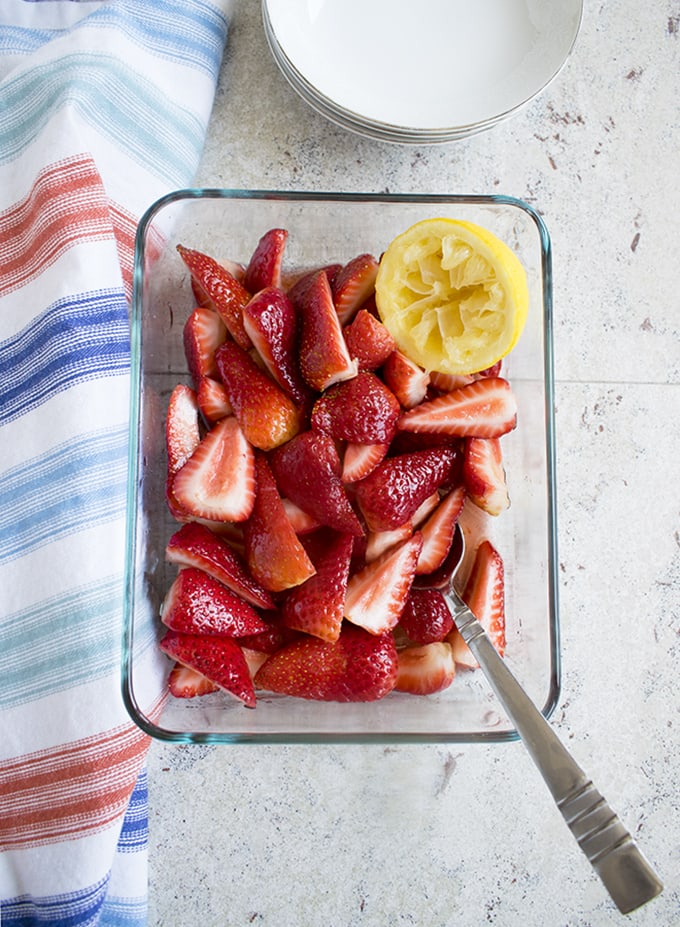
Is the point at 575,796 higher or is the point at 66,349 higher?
the point at 66,349

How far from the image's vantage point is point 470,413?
3.23ft

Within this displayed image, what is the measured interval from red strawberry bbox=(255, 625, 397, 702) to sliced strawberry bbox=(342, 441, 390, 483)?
0.16 meters

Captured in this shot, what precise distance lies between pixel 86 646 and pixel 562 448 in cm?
61

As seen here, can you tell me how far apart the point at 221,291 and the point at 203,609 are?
1.10 ft

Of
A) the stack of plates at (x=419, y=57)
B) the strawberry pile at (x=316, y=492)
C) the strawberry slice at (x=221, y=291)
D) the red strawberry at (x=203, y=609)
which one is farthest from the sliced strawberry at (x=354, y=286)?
the red strawberry at (x=203, y=609)

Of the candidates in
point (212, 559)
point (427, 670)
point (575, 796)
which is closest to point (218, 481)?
point (212, 559)

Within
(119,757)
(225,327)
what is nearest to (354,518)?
(225,327)

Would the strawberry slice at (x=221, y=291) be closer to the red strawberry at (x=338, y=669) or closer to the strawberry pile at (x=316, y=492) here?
the strawberry pile at (x=316, y=492)

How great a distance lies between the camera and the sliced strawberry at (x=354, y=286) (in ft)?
3.22

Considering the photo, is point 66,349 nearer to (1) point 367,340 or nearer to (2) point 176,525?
(2) point 176,525

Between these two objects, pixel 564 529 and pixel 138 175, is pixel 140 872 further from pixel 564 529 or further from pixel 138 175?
pixel 138 175

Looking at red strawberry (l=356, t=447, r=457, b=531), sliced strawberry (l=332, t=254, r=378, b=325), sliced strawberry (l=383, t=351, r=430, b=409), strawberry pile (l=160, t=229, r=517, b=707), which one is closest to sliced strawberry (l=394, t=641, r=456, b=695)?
strawberry pile (l=160, t=229, r=517, b=707)

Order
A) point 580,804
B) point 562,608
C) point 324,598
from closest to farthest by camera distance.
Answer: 1. point 580,804
2. point 324,598
3. point 562,608

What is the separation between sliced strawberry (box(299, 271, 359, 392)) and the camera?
37.4 inches
